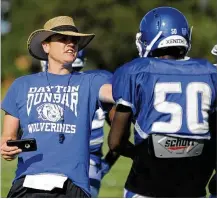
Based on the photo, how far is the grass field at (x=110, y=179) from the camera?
11414 mm

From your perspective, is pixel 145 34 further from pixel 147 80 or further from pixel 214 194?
pixel 214 194

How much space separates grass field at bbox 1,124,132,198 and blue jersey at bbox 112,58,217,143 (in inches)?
224

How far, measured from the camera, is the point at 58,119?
225 inches

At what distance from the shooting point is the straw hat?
5.97 meters

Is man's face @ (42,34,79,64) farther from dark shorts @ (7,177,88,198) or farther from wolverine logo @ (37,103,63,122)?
dark shorts @ (7,177,88,198)

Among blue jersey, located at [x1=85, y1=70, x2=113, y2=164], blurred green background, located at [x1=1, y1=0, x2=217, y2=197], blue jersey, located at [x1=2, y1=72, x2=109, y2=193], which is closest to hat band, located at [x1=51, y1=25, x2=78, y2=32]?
blue jersey, located at [x1=2, y1=72, x2=109, y2=193]

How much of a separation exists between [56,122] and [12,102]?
38 cm

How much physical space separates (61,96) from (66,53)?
331mm

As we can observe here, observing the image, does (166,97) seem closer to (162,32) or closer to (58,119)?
(162,32)

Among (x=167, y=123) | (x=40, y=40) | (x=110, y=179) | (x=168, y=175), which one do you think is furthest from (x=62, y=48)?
(x=110, y=179)

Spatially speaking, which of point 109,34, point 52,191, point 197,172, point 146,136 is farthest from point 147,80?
point 109,34

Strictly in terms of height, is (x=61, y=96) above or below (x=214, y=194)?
above

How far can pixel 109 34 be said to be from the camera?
1868 inches

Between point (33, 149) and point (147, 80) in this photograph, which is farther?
point (33, 149)
